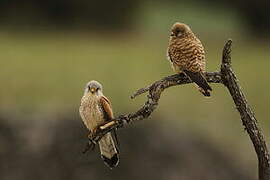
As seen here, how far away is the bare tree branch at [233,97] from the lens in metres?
1.58

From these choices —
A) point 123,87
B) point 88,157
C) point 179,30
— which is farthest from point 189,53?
point 123,87

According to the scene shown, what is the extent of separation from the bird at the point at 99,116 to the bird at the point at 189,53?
0.60 feet

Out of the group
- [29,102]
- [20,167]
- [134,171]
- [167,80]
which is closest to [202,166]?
[134,171]

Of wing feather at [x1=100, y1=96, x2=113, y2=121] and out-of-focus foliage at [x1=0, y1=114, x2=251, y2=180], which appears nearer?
wing feather at [x1=100, y1=96, x2=113, y2=121]

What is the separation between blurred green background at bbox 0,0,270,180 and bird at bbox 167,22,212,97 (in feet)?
12.7

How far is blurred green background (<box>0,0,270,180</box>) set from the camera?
573 centimetres

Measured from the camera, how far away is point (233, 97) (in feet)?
5.74

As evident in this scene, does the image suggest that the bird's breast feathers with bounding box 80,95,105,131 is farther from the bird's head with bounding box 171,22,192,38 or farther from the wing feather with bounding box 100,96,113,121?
the bird's head with bounding box 171,22,192,38

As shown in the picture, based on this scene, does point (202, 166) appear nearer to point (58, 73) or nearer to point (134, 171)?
Answer: point (134, 171)

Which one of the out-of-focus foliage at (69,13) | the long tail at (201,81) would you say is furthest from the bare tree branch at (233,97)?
the out-of-focus foliage at (69,13)

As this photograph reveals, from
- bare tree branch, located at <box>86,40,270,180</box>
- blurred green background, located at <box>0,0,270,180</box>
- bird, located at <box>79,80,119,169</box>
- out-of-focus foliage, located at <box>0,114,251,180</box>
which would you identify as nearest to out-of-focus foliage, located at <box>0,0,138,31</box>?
blurred green background, located at <box>0,0,270,180</box>

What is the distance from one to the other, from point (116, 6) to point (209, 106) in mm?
6157

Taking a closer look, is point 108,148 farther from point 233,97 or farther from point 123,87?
point 123,87

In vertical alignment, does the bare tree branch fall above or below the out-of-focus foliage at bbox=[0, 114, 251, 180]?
above
